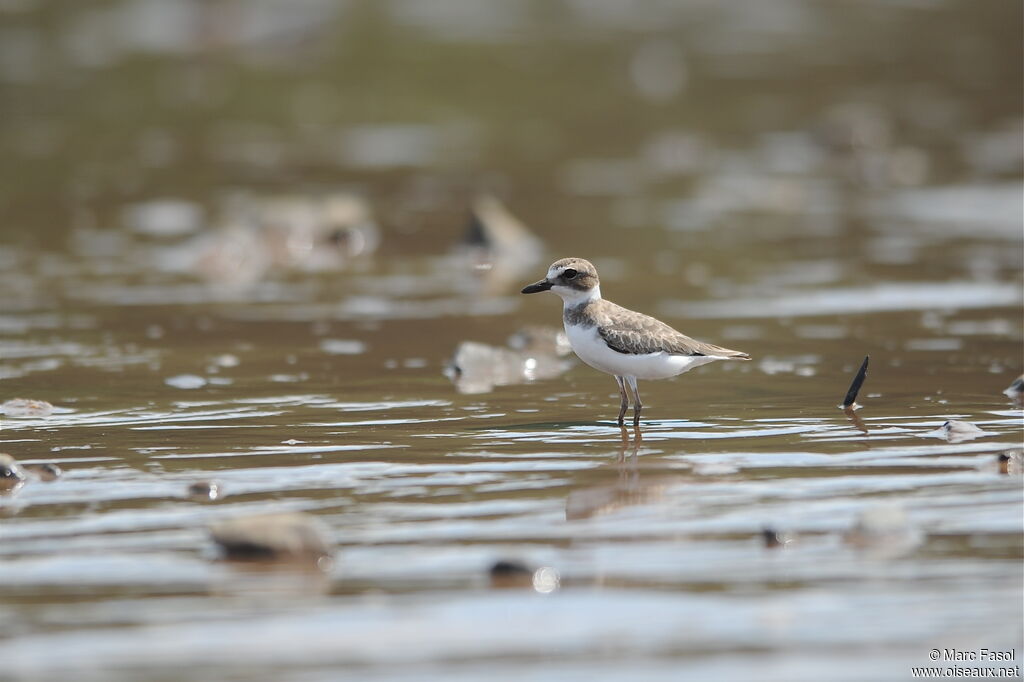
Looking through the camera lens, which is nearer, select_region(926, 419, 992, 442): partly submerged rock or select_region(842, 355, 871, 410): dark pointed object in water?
select_region(926, 419, 992, 442): partly submerged rock

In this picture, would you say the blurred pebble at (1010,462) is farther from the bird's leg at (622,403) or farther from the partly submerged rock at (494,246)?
the partly submerged rock at (494,246)

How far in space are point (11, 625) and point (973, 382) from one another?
260 inches

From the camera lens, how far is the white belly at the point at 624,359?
887cm

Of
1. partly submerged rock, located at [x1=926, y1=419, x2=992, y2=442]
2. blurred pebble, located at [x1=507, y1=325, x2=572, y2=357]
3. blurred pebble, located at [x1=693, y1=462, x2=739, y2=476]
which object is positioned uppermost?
blurred pebble, located at [x1=507, y1=325, x2=572, y2=357]

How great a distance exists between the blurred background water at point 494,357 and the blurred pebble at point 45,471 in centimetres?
9

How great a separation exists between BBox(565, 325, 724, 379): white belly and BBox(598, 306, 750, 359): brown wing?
0.03 metres

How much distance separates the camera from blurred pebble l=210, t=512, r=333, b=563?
20.2 feet

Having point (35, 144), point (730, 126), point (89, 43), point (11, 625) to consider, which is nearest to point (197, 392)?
point (11, 625)

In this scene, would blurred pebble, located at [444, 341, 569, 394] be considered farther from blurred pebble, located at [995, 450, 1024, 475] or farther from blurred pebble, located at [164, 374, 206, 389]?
blurred pebble, located at [995, 450, 1024, 475]

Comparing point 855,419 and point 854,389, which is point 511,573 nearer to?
point 855,419

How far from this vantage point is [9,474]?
24.7 feet

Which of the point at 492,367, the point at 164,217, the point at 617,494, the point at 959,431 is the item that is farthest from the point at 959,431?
the point at 164,217

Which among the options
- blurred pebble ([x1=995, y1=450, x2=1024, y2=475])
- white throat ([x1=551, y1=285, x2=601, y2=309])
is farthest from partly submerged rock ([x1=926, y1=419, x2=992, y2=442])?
white throat ([x1=551, y1=285, x2=601, y2=309])

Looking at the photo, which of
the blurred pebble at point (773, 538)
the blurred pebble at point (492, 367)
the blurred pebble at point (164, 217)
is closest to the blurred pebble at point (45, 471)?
the blurred pebble at point (492, 367)
